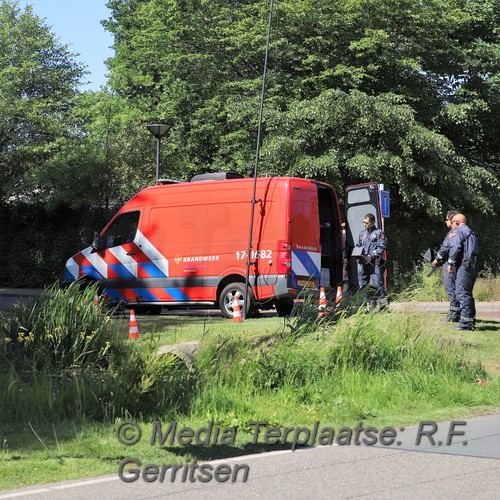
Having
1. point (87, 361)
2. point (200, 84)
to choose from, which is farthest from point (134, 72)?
point (87, 361)

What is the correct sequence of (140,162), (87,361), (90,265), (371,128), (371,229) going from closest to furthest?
1. (87,361)
2. (371,229)
3. (90,265)
4. (371,128)
5. (140,162)

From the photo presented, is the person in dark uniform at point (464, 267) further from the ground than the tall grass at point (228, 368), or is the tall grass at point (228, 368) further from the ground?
the person in dark uniform at point (464, 267)

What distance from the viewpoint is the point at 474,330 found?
1333cm

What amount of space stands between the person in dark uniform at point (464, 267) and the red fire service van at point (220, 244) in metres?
3.52

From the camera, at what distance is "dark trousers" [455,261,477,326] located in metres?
13.3

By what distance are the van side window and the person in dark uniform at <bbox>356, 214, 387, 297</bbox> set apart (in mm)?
5063

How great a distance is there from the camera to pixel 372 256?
15656 millimetres

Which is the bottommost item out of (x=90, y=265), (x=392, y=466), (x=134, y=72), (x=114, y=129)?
(x=392, y=466)

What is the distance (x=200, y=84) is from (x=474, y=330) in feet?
77.3

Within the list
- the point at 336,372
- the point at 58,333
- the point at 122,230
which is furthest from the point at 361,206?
the point at 58,333

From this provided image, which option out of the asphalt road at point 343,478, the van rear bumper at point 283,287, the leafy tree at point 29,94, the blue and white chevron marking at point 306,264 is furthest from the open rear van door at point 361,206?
the leafy tree at point 29,94

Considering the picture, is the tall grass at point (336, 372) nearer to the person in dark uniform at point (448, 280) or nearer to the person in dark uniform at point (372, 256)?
the person in dark uniform at point (448, 280)

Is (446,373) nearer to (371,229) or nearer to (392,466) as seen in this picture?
(392,466)

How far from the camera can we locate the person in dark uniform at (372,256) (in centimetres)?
1564
